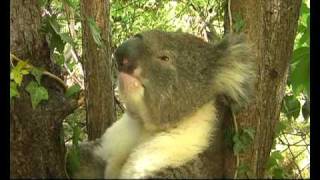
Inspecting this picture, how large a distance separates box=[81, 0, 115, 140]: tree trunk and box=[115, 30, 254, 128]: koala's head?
785mm

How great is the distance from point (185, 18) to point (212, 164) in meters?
3.48

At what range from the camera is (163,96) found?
95.5 inches

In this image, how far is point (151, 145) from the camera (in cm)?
240

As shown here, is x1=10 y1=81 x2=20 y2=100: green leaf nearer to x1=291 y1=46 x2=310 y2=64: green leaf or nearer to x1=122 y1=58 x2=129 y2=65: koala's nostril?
x1=122 y1=58 x2=129 y2=65: koala's nostril

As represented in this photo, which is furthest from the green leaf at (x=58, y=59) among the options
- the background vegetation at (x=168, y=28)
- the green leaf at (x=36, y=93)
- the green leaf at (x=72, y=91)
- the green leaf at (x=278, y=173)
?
the green leaf at (x=278, y=173)

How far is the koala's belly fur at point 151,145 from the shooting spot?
90.5 inches

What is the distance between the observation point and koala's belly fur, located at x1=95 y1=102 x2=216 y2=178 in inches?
90.5

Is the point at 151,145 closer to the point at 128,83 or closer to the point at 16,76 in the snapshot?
the point at 128,83

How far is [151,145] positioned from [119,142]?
0.20 metres

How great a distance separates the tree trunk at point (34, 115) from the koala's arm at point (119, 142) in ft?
0.69

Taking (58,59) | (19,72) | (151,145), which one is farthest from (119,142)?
(58,59)

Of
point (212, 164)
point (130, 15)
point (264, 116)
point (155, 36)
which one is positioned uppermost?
point (130, 15)

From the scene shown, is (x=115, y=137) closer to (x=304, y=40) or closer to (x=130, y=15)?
(x=304, y=40)

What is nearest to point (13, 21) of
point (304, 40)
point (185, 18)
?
point (304, 40)
